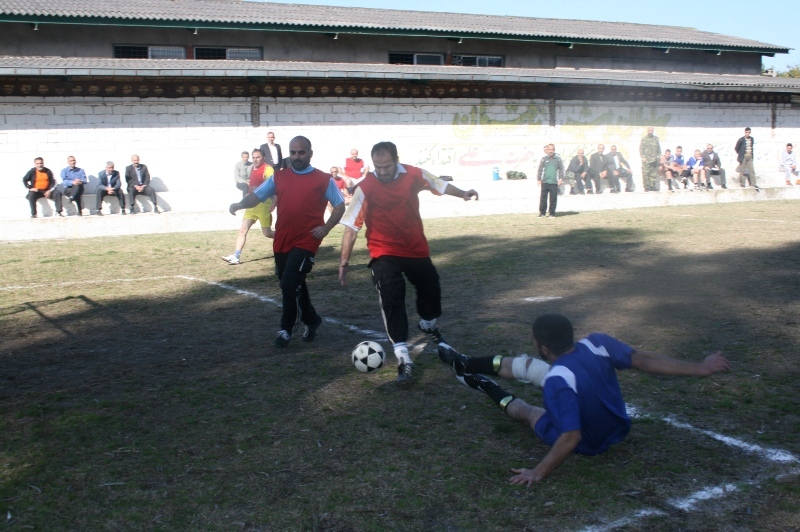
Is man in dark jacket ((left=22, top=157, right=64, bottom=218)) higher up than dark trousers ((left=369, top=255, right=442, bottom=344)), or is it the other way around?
man in dark jacket ((left=22, top=157, right=64, bottom=218))

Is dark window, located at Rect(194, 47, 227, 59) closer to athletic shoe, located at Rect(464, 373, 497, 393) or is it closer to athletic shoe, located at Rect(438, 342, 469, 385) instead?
athletic shoe, located at Rect(438, 342, 469, 385)

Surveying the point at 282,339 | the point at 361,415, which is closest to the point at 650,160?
the point at 282,339

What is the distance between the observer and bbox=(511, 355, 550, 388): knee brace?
464cm

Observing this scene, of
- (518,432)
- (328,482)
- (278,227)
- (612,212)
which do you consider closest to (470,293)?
(278,227)

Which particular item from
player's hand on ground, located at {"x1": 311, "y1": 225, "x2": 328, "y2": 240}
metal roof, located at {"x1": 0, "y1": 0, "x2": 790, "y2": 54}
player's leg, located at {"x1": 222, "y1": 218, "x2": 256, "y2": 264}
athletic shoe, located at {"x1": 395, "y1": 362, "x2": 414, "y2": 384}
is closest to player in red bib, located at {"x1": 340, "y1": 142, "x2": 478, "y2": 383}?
athletic shoe, located at {"x1": 395, "y1": 362, "x2": 414, "y2": 384}

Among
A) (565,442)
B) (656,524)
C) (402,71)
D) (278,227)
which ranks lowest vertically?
(656,524)

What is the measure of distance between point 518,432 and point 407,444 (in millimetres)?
682

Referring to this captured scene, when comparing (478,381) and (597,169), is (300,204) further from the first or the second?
(597,169)

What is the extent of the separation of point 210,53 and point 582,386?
23633mm

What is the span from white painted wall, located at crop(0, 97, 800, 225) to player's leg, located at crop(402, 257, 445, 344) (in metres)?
16.0

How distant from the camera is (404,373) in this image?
5.81 metres

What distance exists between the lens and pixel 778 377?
219 inches

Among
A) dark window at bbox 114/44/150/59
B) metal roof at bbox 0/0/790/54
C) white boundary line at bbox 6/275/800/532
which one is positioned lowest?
white boundary line at bbox 6/275/800/532

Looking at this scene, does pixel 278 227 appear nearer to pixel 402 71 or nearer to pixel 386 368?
pixel 386 368
